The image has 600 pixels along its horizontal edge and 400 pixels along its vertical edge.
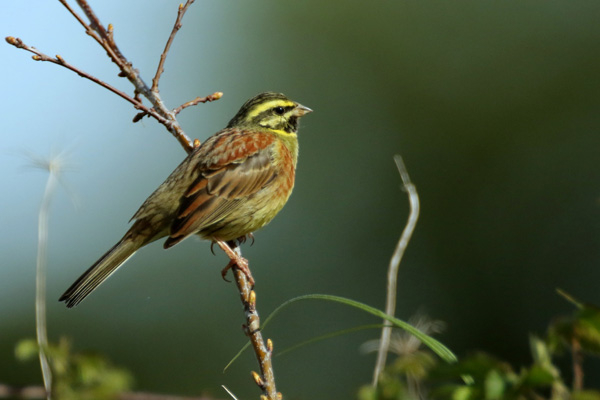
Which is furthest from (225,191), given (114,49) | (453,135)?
(453,135)

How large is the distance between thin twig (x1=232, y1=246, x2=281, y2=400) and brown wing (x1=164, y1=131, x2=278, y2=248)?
3.35 ft

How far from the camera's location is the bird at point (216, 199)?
4.77 m

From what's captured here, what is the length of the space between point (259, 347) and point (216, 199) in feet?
6.83

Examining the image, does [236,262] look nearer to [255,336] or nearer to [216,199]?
[216,199]

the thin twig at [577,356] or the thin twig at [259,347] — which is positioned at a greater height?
the thin twig at [577,356]

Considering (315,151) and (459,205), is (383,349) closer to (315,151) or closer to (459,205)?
(459,205)

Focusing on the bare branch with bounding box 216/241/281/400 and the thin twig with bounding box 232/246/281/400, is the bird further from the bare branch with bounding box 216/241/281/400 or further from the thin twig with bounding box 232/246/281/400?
the thin twig with bounding box 232/246/281/400

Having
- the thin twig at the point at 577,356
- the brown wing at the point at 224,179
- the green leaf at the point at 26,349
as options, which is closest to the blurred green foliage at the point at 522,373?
the thin twig at the point at 577,356

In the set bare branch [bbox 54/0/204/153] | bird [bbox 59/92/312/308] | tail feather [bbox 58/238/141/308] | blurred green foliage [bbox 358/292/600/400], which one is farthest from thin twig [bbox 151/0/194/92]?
blurred green foliage [bbox 358/292/600/400]

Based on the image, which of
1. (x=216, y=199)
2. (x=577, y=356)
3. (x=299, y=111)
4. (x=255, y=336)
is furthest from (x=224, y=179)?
(x=577, y=356)

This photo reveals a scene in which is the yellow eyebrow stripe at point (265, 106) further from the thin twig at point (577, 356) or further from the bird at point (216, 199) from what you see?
the thin twig at point (577, 356)

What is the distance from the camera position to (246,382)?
10.2 m

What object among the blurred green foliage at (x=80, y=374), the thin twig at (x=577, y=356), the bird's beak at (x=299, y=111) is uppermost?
the blurred green foliage at (x=80, y=374)

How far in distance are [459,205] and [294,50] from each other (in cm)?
562
